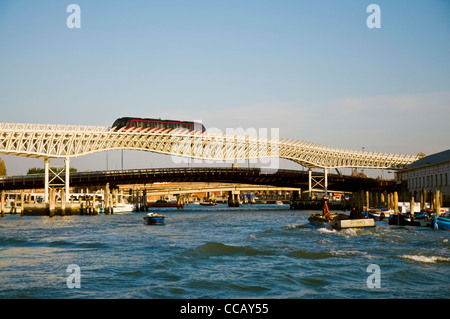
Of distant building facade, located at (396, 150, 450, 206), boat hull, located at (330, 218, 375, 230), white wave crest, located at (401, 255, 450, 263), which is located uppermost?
distant building facade, located at (396, 150, 450, 206)

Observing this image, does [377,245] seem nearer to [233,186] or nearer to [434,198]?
[434,198]

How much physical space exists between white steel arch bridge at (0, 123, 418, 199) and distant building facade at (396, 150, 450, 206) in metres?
Result: 15.5

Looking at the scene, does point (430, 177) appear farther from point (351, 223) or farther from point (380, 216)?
point (351, 223)

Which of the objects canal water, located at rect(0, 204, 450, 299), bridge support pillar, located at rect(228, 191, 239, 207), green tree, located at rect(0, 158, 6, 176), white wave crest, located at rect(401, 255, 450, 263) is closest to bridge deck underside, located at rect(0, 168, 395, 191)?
bridge support pillar, located at rect(228, 191, 239, 207)

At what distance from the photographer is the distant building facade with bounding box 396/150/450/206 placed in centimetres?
9094

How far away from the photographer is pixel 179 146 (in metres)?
101

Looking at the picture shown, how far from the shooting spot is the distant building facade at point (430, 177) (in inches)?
3580

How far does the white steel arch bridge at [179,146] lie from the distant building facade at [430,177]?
1548 centimetres

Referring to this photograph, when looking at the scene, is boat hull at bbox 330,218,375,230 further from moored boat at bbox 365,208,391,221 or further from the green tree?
the green tree

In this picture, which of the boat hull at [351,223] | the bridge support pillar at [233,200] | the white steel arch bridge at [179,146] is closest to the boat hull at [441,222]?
the boat hull at [351,223]

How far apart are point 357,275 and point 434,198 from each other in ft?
111

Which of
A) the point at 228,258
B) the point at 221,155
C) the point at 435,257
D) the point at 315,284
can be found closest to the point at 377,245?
the point at 435,257

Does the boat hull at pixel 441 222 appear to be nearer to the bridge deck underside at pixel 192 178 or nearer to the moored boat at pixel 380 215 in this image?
the moored boat at pixel 380 215

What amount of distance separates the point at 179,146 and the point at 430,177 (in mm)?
48493
